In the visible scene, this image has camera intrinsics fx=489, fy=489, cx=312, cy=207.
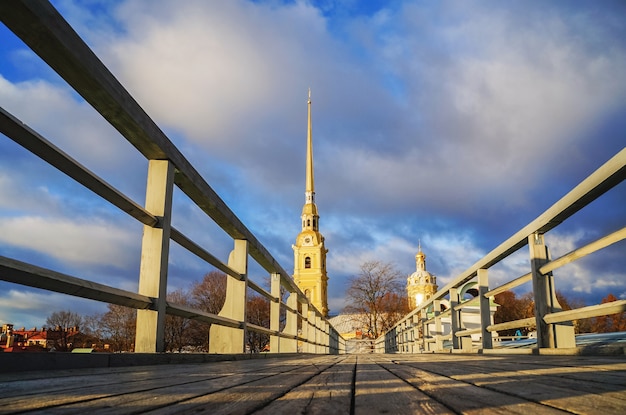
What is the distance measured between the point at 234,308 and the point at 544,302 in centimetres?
254

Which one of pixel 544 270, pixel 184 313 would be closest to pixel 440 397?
pixel 184 313

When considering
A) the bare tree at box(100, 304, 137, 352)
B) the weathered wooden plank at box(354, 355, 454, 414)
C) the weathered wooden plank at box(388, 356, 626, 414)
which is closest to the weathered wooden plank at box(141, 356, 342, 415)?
the weathered wooden plank at box(354, 355, 454, 414)

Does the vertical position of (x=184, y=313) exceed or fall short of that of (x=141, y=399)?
it exceeds it

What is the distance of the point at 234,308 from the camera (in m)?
4.40

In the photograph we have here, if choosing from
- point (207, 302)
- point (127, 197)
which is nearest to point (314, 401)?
point (127, 197)

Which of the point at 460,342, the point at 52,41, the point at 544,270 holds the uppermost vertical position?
the point at 52,41

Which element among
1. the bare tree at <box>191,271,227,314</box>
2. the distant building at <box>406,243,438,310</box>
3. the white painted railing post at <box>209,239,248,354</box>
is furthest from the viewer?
the distant building at <box>406,243,438,310</box>

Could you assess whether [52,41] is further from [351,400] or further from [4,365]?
[351,400]

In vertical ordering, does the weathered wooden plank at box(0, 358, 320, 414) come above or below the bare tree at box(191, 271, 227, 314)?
below

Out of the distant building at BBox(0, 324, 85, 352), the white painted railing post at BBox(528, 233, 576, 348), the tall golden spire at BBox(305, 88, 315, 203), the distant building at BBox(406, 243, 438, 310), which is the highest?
the tall golden spire at BBox(305, 88, 315, 203)

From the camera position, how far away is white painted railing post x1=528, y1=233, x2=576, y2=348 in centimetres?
330

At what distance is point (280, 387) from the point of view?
1.42 meters

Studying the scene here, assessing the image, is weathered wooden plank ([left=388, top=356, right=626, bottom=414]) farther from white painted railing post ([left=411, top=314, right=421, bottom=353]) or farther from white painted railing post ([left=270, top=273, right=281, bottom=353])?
white painted railing post ([left=411, top=314, right=421, bottom=353])

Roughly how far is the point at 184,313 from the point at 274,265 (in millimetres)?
2924
